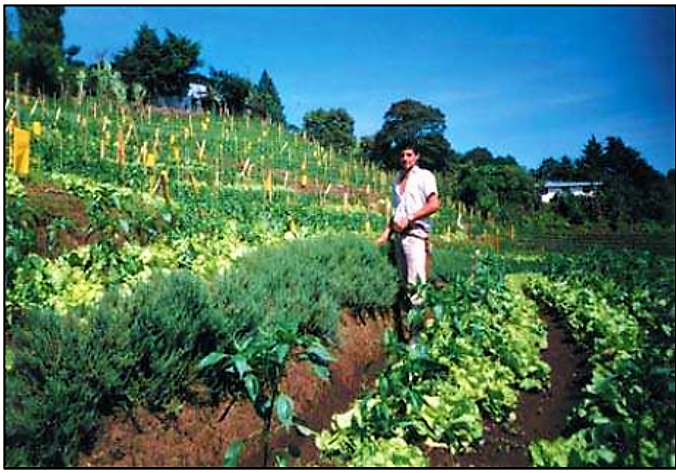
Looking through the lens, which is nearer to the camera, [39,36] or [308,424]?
[39,36]

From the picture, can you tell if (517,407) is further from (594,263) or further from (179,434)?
(179,434)

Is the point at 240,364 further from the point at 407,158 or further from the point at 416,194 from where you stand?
the point at 416,194

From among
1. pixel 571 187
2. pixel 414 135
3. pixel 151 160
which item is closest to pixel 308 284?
pixel 414 135

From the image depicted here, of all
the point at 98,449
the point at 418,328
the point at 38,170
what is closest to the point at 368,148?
the point at 418,328

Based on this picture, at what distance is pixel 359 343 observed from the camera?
4820 millimetres

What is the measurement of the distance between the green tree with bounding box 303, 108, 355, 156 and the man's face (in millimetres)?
365

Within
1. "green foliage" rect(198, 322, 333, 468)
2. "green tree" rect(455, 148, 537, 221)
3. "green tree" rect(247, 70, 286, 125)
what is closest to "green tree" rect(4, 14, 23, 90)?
"green tree" rect(247, 70, 286, 125)

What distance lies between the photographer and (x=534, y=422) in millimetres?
3590

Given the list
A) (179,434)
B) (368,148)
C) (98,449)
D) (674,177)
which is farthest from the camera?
(368,148)

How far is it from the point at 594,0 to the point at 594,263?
202 cm

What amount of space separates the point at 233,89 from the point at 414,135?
7.74 ft

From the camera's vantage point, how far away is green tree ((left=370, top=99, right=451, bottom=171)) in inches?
121

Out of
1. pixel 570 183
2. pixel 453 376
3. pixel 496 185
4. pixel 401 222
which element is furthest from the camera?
pixel 401 222

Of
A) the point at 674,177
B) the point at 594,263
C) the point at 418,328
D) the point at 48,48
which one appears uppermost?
the point at 48,48
